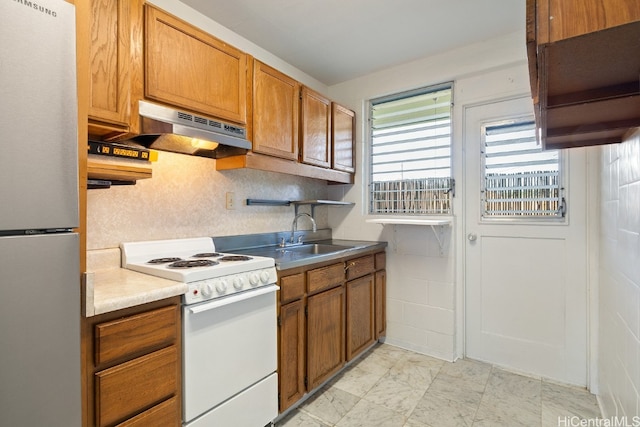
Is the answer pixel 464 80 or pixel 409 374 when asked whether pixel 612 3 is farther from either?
pixel 409 374

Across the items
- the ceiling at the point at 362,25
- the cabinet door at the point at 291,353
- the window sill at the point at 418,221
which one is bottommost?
the cabinet door at the point at 291,353

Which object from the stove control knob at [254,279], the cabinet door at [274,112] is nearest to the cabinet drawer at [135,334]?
the stove control knob at [254,279]

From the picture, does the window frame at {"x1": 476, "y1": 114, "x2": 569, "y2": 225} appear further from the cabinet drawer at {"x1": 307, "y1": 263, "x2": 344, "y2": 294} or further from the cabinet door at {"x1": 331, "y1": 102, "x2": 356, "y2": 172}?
the cabinet drawer at {"x1": 307, "y1": 263, "x2": 344, "y2": 294}

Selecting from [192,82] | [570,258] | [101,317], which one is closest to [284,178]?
[192,82]

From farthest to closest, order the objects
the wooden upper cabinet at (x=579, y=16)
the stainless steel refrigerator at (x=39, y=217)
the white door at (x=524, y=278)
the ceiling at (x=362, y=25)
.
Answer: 1. the white door at (x=524, y=278)
2. the ceiling at (x=362, y=25)
3. the stainless steel refrigerator at (x=39, y=217)
4. the wooden upper cabinet at (x=579, y=16)

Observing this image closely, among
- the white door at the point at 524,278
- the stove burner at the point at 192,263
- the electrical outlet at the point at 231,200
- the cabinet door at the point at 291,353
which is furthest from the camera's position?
the electrical outlet at the point at 231,200

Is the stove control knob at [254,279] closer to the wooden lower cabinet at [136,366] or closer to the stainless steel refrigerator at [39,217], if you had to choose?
the wooden lower cabinet at [136,366]

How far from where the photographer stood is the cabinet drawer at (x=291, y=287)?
5.97ft

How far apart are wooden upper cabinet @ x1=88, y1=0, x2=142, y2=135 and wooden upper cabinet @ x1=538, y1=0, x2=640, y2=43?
158 centimetres

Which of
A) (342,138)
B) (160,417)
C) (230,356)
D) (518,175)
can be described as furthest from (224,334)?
(518,175)

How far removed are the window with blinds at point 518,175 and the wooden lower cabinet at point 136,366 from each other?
2368mm

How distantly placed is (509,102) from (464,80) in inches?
15.9

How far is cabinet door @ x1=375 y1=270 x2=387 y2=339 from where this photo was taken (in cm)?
275

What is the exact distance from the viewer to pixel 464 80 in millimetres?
2570
